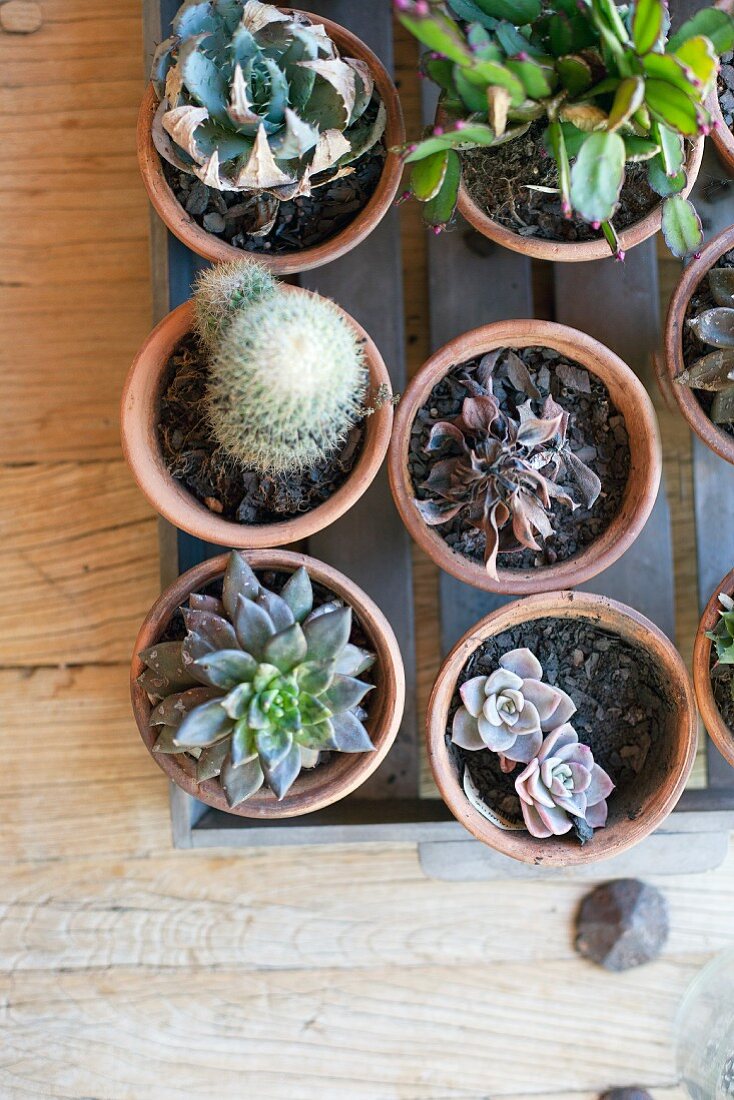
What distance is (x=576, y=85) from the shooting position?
0.79 meters

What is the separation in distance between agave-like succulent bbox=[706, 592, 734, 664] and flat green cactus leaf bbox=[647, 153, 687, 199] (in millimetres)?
455

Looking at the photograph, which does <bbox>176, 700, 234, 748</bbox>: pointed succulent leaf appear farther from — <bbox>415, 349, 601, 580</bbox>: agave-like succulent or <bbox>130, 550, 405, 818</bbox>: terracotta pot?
<bbox>415, 349, 601, 580</bbox>: agave-like succulent

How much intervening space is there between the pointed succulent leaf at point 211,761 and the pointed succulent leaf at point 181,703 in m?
0.04

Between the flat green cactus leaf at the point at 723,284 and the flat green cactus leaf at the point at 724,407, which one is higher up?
the flat green cactus leaf at the point at 723,284

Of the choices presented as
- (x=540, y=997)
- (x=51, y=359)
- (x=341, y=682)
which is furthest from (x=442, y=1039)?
(x=51, y=359)

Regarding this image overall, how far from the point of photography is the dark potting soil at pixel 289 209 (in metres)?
0.96

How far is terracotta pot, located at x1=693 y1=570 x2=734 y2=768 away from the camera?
100 cm

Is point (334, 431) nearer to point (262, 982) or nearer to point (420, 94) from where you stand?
point (420, 94)

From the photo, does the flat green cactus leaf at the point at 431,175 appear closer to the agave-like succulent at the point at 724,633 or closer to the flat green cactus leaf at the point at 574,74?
the flat green cactus leaf at the point at 574,74

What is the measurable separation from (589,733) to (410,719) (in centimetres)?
23

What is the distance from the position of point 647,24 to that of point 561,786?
751 millimetres

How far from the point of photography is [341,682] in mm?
834

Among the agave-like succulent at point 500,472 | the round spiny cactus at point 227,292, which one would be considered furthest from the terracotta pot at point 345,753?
the round spiny cactus at point 227,292

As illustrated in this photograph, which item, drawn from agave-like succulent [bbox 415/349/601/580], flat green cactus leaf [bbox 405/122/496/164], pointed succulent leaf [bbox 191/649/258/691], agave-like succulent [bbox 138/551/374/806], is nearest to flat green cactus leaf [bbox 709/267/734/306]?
agave-like succulent [bbox 415/349/601/580]
